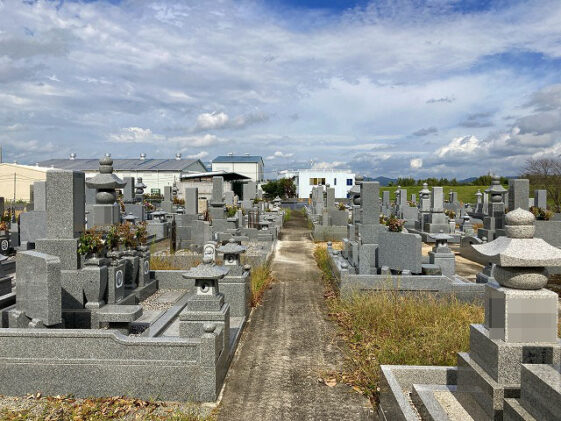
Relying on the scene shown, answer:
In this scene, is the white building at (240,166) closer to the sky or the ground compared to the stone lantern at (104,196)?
closer to the sky

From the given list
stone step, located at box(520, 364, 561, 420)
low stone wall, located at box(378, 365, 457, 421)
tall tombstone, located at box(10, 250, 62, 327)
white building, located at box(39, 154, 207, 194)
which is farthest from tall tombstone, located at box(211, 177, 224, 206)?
white building, located at box(39, 154, 207, 194)

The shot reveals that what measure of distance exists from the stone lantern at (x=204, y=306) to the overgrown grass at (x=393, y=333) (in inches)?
85.8

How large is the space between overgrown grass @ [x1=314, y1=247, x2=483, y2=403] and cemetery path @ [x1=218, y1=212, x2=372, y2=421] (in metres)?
0.30

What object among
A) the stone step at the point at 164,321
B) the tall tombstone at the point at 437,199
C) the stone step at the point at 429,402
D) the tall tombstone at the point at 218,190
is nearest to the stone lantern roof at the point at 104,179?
the stone step at the point at 164,321

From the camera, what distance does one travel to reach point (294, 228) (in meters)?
28.1

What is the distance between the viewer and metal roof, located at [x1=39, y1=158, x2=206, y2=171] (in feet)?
195

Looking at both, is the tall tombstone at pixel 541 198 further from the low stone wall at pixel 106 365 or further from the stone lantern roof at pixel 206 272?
the low stone wall at pixel 106 365

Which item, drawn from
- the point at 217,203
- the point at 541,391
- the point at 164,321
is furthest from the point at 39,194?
the point at 541,391

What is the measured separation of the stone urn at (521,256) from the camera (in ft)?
11.8

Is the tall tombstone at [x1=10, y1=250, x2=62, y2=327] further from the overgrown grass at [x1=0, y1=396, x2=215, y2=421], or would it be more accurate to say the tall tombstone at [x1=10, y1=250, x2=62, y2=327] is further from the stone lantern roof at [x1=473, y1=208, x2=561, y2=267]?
the stone lantern roof at [x1=473, y1=208, x2=561, y2=267]

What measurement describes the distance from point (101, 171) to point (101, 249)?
304 centimetres

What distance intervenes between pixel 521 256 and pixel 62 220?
793 centimetres

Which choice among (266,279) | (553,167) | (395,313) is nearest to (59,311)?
(395,313)

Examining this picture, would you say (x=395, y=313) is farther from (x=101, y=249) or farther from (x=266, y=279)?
(x=101, y=249)
